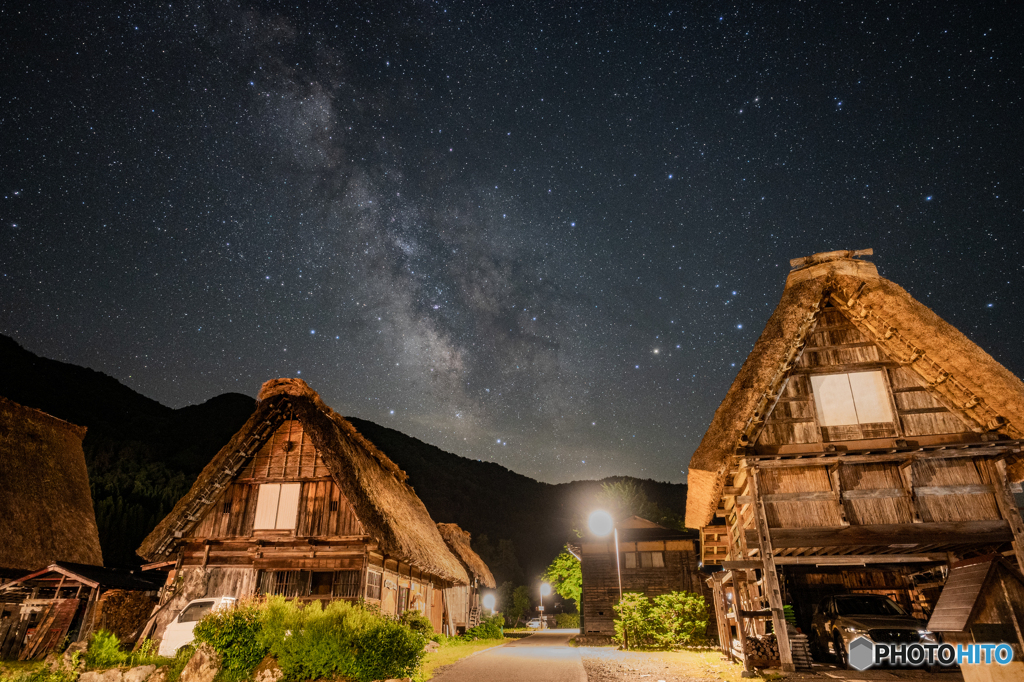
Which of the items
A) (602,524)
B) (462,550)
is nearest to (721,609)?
(602,524)

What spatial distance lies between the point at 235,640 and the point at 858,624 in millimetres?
13033

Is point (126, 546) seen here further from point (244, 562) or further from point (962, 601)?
point (962, 601)

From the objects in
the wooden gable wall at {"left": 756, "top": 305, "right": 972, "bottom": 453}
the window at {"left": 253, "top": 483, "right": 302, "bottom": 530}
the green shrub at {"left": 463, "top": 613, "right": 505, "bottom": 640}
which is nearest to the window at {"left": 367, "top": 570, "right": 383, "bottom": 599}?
the window at {"left": 253, "top": 483, "right": 302, "bottom": 530}

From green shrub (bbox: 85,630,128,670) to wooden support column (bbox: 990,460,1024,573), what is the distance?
19033 mm

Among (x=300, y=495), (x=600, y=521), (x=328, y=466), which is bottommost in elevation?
(x=600, y=521)

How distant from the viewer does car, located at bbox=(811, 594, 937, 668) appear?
11.2 metres

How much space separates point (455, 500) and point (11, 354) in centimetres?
7926

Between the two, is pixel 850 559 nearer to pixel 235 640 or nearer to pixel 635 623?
pixel 635 623

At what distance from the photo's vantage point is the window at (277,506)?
17.5m

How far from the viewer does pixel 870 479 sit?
1172 centimetres

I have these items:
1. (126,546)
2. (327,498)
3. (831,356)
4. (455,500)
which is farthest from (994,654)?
(455,500)

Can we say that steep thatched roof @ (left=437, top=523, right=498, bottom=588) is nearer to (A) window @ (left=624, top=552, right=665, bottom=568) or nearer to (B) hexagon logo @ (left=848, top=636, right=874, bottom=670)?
(A) window @ (left=624, top=552, right=665, bottom=568)

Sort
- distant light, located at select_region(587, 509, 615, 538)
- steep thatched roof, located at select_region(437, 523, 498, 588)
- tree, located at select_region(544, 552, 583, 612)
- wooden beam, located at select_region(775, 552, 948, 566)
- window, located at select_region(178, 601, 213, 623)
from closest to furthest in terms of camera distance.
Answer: wooden beam, located at select_region(775, 552, 948, 566)
window, located at select_region(178, 601, 213, 623)
distant light, located at select_region(587, 509, 615, 538)
steep thatched roof, located at select_region(437, 523, 498, 588)
tree, located at select_region(544, 552, 583, 612)

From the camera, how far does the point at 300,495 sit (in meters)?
17.8
